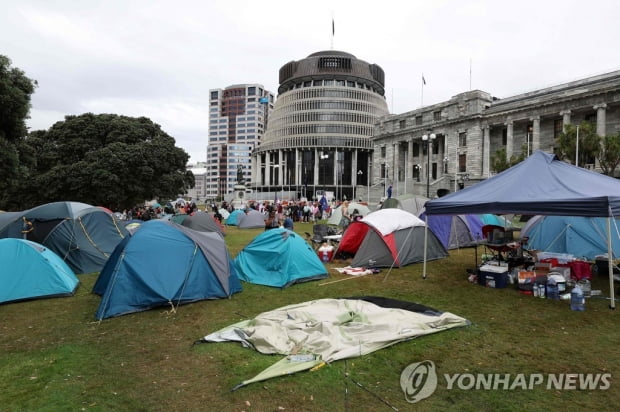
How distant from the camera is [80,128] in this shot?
98.7 ft

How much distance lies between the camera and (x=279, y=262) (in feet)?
33.5

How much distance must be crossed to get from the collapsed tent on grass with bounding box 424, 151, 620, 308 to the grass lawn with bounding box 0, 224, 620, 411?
206 cm

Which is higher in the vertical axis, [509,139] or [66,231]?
[509,139]

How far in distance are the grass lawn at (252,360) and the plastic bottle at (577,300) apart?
166mm

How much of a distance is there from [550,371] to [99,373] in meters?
6.12

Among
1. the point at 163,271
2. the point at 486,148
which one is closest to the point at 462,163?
the point at 486,148

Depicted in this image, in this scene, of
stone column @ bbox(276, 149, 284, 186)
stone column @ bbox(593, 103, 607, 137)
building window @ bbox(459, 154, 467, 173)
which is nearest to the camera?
stone column @ bbox(593, 103, 607, 137)

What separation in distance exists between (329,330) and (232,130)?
164709 millimetres

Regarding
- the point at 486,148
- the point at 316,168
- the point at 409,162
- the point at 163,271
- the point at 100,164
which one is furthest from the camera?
the point at 316,168

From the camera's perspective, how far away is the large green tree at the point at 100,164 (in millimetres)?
27609

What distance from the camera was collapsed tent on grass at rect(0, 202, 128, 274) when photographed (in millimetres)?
11225

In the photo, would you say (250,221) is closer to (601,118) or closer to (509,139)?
(509,139)

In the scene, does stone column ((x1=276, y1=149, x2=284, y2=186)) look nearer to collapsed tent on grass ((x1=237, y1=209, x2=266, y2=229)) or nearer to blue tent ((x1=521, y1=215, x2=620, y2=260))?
collapsed tent on grass ((x1=237, y1=209, x2=266, y2=229))
